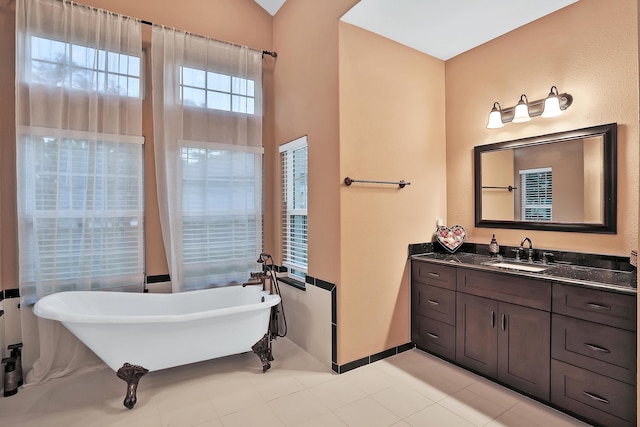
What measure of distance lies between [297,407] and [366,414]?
45cm

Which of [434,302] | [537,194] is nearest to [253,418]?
[434,302]

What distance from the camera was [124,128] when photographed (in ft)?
9.07

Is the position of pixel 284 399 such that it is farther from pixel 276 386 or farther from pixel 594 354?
pixel 594 354

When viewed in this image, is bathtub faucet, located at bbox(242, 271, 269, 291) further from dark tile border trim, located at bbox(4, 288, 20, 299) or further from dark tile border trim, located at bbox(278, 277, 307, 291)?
dark tile border trim, located at bbox(4, 288, 20, 299)

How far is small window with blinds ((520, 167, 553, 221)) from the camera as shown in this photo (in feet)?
8.51

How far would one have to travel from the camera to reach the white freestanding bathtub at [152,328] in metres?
2.11

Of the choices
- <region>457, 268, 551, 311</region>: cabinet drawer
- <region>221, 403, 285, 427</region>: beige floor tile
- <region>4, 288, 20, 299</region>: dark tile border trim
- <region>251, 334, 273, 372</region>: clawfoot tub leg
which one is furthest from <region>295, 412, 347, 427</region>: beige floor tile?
<region>4, 288, 20, 299</region>: dark tile border trim

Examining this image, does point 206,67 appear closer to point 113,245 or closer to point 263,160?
point 263,160

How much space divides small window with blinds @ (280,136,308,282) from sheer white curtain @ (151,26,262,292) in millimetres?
281

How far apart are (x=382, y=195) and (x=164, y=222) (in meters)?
1.97

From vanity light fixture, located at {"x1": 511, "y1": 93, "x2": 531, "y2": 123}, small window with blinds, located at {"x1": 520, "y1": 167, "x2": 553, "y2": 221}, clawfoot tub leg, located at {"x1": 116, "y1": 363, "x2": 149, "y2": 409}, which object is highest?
vanity light fixture, located at {"x1": 511, "y1": 93, "x2": 531, "y2": 123}

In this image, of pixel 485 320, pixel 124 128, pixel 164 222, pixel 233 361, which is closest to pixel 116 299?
pixel 164 222

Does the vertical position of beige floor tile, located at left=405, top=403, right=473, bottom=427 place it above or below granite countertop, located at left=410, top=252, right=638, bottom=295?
below

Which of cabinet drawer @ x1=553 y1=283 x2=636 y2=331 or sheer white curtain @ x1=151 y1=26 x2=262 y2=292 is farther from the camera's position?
sheer white curtain @ x1=151 y1=26 x2=262 y2=292
